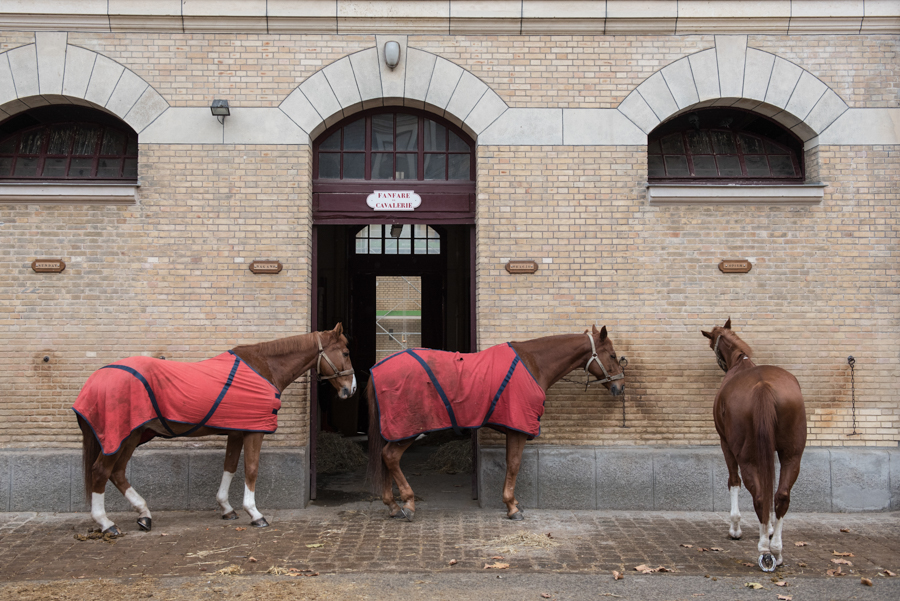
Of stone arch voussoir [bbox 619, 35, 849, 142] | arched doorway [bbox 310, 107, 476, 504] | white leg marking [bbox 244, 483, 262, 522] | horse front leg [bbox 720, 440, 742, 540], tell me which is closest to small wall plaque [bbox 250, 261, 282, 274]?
arched doorway [bbox 310, 107, 476, 504]

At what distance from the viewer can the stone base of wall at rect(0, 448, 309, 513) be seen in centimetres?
699

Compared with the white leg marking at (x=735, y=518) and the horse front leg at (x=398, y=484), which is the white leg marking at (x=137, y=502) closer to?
the horse front leg at (x=398, y=484)

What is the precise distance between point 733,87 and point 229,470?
7.04 metres

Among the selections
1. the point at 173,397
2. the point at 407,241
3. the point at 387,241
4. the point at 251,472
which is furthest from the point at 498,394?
the point at 387,241

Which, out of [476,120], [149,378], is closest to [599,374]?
[476,120]

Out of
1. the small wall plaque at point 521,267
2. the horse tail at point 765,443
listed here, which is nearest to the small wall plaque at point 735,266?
the small wall plaque at point 521,267

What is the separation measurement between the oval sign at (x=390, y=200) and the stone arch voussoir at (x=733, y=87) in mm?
2721

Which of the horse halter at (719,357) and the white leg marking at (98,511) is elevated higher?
the horse halter at (719,357)

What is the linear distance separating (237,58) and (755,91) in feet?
19.7

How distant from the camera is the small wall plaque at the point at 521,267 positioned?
739 centimetres

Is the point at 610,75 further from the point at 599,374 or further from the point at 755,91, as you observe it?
the point at 599,374

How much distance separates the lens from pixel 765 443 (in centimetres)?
527

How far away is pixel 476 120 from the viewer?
7527mm

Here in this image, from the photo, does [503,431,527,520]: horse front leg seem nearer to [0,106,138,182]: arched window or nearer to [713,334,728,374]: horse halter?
[713,334,728,374]: horse halter
